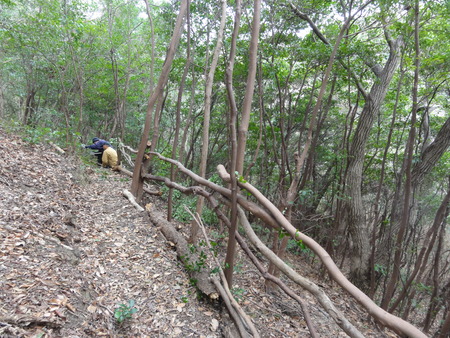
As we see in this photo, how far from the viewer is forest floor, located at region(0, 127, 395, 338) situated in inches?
110

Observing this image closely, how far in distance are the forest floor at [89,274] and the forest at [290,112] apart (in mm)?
708

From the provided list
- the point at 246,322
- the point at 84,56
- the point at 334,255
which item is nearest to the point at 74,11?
the point at 84,56

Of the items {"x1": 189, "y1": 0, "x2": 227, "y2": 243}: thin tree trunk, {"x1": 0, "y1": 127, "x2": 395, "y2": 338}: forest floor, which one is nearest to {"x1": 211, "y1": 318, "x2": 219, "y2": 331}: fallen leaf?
{"x1": 0, "y1": 127, "x2": 395, "y2": 338}: forest floor

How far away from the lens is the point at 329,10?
702 cm

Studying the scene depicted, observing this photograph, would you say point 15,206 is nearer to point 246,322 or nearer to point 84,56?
point 246,322

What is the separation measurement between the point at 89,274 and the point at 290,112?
774 cm

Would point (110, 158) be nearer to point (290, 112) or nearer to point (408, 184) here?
point (290, 112)

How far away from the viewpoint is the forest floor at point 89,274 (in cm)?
281

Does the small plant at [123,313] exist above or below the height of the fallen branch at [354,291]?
Answer: below

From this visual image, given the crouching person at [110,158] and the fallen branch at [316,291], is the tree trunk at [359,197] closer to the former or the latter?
the fallen branch at [316,291]

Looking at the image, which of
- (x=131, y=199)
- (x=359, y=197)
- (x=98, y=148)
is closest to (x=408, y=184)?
(x=359, y=197)

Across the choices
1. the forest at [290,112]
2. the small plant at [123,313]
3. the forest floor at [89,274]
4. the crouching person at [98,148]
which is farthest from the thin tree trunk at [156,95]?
the crouching person at [98,148]

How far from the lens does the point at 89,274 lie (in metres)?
3.71

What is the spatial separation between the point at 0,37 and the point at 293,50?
36.6 ft
